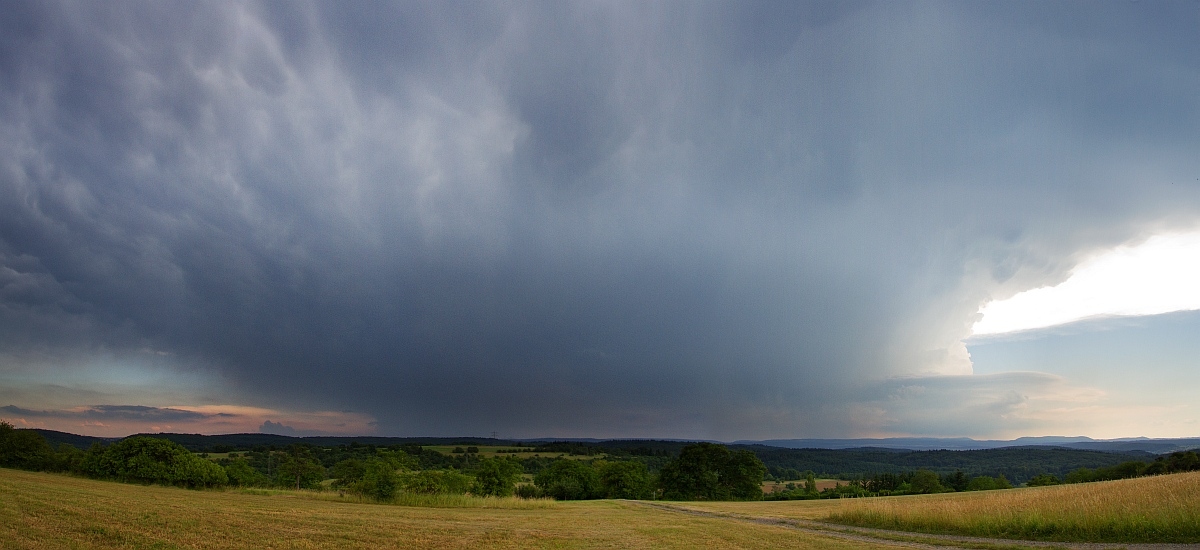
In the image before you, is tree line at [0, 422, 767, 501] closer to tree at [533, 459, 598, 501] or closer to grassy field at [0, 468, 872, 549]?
tree at [533, 459, 598, 501]

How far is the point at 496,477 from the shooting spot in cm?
7288

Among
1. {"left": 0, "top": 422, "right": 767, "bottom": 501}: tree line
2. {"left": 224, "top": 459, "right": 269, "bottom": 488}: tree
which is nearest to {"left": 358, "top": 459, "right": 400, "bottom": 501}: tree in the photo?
{"left": 0, "top": 422, "right": 767, "bottom": 501}: tree line

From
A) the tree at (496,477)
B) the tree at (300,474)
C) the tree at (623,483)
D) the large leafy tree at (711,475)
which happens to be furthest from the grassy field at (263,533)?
the tree at (300,474)

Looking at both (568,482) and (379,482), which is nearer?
(379,482)

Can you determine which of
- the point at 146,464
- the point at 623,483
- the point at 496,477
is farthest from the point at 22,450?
the point at 623,483

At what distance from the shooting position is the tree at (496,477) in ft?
231

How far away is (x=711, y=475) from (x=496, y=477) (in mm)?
35116

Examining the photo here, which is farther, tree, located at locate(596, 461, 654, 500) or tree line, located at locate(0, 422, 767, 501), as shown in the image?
tree, located at locate(596, 461, 654, 500)

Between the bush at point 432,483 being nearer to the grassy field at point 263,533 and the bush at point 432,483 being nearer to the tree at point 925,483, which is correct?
the grassy field at point 263,533

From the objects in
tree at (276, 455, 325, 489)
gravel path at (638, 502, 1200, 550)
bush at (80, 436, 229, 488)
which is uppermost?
gravel path at (638, 502, 1200, 550)

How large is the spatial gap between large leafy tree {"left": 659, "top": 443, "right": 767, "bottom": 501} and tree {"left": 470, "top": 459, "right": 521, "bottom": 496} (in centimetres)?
2669

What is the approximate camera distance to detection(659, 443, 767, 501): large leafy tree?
85.1 metres

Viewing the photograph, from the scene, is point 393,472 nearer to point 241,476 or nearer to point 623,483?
point 241,476

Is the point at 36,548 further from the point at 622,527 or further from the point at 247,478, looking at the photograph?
the point at 247,478
